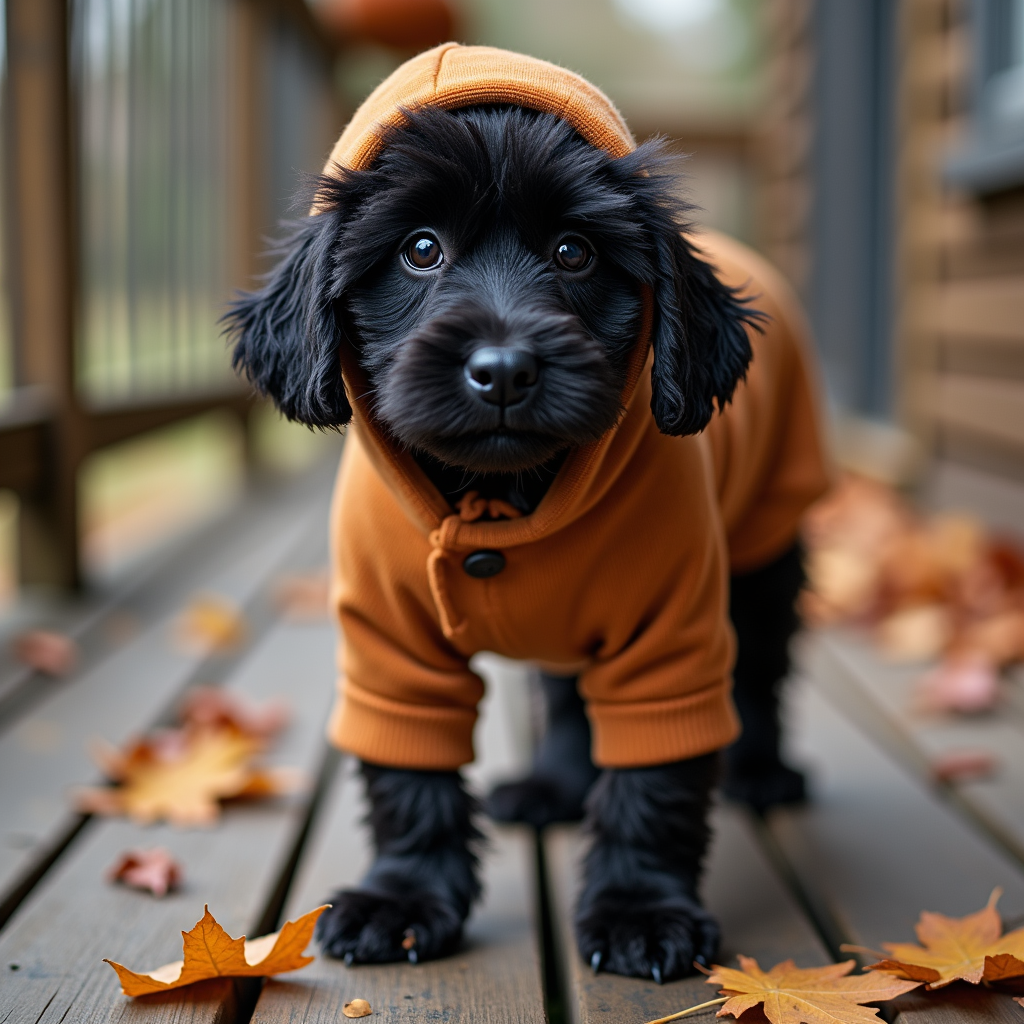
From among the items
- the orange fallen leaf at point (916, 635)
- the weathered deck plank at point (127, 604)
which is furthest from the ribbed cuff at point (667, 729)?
the orange fallen leaf at point (916, 635)

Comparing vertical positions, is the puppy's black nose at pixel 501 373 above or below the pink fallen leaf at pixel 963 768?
above

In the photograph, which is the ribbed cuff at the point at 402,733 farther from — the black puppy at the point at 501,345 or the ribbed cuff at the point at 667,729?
the ribbed cuff at the point at 667,729

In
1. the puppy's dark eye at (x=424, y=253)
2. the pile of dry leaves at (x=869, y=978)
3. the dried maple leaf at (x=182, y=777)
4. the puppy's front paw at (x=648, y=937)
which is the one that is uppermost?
the puppy's dark eye at (x=424, y=253)

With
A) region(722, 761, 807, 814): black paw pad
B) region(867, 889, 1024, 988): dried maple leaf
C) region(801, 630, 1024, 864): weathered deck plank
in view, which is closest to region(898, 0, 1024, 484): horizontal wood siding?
region(801, 630, 1024, 864): weathered deck plank

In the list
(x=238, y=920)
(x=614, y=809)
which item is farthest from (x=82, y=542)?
(x=614, y=809)

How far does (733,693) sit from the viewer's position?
235 centimetres

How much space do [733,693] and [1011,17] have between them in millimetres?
2941

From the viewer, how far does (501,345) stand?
1.46m

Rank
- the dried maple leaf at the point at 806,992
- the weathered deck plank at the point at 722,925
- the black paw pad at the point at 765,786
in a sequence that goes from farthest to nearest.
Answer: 1. the black paw pad at the point at 765,786
2. the weathered deck plank at the point at 722,925
3. the dried maple leaf at the point at 806,992

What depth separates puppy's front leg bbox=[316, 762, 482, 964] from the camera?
1682 millimetres

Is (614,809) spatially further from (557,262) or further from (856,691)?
(856,691)

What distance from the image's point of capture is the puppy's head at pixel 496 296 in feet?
4.89

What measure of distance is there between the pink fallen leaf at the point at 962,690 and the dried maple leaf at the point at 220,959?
5.74 feet

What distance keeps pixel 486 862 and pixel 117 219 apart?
3021 mm
